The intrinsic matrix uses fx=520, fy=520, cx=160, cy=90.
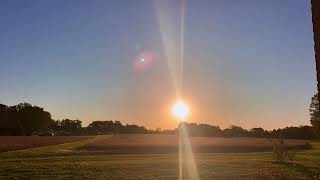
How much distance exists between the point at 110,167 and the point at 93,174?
3860mm

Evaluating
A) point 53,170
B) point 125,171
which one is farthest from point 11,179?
point 125,171

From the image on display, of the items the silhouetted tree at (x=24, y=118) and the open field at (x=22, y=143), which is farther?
the silhouetted tree at (x=24, y=118)

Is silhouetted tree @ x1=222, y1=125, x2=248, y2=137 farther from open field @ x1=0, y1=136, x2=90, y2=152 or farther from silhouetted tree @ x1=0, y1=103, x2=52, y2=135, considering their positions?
open field @ x1=0, y1=136, x2=90, y2=152

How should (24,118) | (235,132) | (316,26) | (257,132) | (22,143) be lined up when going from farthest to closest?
(24,118), (235,132), (257,132), (22,143), (316,26)

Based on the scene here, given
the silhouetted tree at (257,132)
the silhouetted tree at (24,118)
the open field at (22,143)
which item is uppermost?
the silhouetted tree at (24,118)

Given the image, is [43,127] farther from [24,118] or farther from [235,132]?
[235,132]

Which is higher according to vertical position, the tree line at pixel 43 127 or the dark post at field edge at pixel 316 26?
the tree line at pixel 43 127

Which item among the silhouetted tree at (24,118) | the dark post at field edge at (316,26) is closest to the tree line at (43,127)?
the silhouetted tree at (24,118)

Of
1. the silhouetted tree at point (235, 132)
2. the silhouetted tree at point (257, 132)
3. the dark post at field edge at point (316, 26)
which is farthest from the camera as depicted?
the silhouetted tree at point (235, 132)

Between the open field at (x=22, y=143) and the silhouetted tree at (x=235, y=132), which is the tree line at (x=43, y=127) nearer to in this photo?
the silhouetted tree at (x=235, y=132)

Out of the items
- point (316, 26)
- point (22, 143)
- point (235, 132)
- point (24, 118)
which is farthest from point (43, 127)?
point (316, 26)

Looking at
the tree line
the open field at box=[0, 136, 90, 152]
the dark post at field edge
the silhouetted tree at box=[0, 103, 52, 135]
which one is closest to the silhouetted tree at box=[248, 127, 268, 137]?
the tree line

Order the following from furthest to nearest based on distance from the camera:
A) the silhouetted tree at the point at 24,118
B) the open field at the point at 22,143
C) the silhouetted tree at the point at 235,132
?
the silhouetted tree at the point at 24,118 < the silhouetted tree at the point at 235,132 < the open field at the point at 22,143

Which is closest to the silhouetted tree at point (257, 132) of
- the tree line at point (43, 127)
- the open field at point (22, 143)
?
the tree line at point (43, 127)
